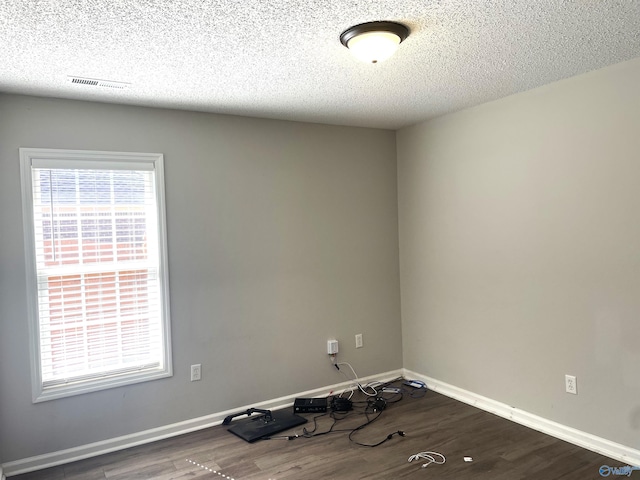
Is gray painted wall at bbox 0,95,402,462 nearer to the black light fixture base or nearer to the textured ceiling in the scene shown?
the textured ceiling

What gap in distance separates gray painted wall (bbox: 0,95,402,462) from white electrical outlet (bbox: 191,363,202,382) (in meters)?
0.04

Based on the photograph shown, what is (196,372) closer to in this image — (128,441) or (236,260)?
(128,441)

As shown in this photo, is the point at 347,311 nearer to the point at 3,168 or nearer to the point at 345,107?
the point at 345,107

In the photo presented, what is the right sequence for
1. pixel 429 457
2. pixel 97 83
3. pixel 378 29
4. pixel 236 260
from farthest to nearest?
pixel 236 260 → pixel 429 457 → pixel 97 83 → pixel 378 29

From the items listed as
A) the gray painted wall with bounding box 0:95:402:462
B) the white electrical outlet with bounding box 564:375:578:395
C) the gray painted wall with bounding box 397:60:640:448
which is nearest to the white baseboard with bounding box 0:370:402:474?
the gray painted wall with bounding box 0:95:402:462

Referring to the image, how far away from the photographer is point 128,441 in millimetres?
3291

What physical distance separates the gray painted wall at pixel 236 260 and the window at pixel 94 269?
0.07 metres

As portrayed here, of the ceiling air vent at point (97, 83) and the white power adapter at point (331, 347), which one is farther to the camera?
the white power adapter at point (331, 347)

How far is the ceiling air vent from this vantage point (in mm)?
2785

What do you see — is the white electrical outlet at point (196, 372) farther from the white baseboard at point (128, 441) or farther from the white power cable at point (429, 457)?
the white power cable at point (429, 457)

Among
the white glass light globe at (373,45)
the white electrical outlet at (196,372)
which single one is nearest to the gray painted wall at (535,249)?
the white glass light globe at (373,45)

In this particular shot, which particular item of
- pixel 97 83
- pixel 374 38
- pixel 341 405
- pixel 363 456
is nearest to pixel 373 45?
pixel 374 38

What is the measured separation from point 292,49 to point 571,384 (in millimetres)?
2686

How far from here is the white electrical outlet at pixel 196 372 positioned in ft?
11.6
